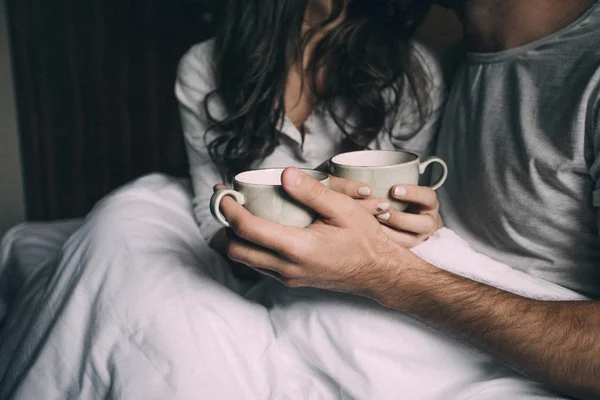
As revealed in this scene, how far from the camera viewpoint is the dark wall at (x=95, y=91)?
185cm

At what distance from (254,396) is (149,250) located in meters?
0.29

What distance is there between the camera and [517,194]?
2.63 ft

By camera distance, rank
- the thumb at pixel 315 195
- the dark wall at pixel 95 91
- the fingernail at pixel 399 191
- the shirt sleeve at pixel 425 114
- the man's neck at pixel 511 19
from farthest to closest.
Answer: the dark wall at pixel 95 91, the shirt sleeve at pixel 425 114, the man's neck at pixel 511 19, the fingernail at pixel 399 191, the thumb at pixel 315 195

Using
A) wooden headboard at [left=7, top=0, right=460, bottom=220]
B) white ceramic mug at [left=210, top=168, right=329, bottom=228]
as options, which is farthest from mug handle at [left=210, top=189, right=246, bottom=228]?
wooden headboard at [left=7, top=0, right=460, bottom=220]

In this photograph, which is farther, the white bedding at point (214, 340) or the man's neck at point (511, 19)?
the man's neck at point (511, 19)

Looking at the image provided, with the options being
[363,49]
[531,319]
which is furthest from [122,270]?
[363,49]

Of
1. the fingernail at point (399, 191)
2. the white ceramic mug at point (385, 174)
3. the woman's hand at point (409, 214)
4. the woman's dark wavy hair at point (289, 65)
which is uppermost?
the woman's dark wavy hair at point (289, 65)

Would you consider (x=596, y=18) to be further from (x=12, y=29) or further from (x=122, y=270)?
(x=12, y=29)

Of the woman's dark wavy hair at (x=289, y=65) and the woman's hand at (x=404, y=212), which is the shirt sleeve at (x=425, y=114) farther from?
the woman's hand at (x=404, y=212)

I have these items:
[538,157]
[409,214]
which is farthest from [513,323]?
[538,157]

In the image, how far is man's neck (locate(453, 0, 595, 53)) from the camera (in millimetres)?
778

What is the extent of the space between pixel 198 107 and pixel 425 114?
0.52 metres

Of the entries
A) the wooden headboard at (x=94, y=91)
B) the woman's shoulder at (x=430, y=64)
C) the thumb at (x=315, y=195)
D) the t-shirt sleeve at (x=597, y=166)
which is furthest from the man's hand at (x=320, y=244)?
the wooden headboard at (x=94, y=91)

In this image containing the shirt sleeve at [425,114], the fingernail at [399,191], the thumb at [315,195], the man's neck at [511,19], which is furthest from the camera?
the shirt sleeve at [425,114]
